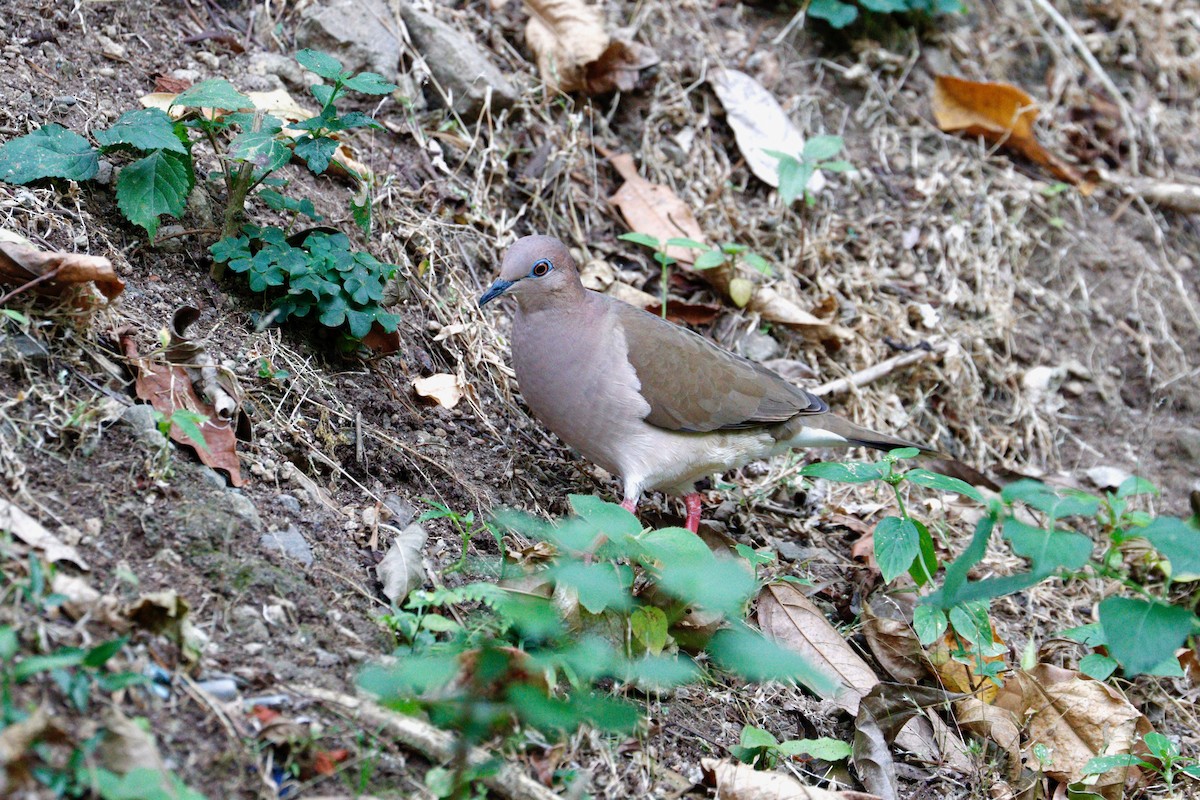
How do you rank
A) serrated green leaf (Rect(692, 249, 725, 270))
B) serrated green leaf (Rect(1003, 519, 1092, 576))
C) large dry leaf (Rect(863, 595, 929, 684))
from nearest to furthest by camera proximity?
serrated green leaf (Rect(1003, 519, 1092, 576)), large dry leaf (Rect(863, 595, 929, 684)), serrated green leaf (Rect(692, 249, 725, 270))

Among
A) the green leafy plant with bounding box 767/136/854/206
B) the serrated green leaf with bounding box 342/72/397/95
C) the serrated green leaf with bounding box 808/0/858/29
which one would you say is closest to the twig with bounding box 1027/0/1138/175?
the serrated green leaf with bounding box 808/0/858/29

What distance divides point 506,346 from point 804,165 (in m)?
1.86

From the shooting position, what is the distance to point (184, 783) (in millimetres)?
2336

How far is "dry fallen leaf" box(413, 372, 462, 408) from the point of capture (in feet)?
13.7

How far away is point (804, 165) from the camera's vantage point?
5.50 meters

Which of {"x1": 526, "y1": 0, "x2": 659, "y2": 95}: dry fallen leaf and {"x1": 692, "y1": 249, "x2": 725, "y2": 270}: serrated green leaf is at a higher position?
{"x1": 526, "y1": 0, "x2": 659, "y2": 95}: dry fallen leaf

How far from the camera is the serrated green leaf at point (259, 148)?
11.7 ft

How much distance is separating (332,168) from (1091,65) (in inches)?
201

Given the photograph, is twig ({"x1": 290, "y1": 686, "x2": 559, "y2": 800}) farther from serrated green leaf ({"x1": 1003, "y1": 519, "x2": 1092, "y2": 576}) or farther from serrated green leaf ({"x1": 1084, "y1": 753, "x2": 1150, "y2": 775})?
serrated green leaf ({"x1": 1084, "y1": 753, "x2": 1150, "y2": 775})

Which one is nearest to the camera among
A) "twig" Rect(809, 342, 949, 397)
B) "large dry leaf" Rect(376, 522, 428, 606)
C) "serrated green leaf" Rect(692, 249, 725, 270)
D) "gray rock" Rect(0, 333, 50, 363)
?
"gray rock" Rect(0, 333, 50, 363)

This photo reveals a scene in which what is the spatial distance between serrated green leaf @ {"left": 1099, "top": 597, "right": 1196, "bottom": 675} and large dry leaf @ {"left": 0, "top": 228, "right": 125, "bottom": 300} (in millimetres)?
2897

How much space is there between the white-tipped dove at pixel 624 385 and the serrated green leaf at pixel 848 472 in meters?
0.71

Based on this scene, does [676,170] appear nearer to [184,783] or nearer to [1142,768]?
[1142,768]

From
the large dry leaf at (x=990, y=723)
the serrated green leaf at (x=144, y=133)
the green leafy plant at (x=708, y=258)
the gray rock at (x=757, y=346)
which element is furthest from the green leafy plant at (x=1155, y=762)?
the serrated green leaf at (x=144, y=133)
